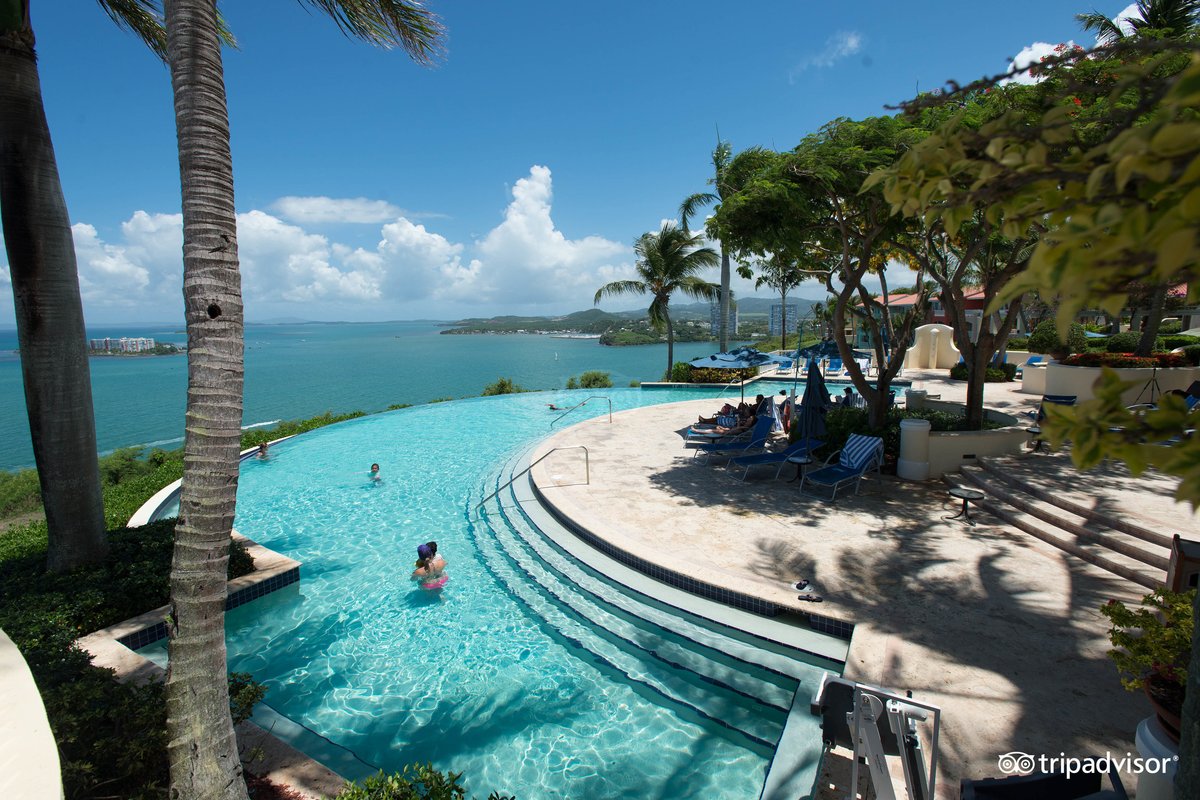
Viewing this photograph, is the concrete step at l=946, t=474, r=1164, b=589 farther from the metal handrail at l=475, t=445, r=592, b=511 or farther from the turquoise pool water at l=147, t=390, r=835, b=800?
the metal handrail at l=475, t=445, r=592, b=511

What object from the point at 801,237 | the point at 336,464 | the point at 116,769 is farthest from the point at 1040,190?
the point at 336,464

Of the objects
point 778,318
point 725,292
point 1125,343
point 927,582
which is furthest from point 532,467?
point 778,318

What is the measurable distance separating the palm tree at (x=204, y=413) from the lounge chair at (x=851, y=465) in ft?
27.9

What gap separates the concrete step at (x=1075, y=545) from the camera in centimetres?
593

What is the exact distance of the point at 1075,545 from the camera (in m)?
6.76

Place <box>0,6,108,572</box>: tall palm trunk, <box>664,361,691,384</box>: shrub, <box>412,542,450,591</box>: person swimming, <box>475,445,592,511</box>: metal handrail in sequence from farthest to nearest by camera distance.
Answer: <box>664,361,691,384</box>: shrub → <box>475,445,592,511</box>: metal handrail → <box>412,542,450,591</box>: person swimming → <box>0,6,108,572</box>: tall palm trunk

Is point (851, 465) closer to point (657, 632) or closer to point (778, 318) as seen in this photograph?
point (657, 632)

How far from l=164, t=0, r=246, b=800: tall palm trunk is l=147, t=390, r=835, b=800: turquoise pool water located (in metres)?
1.94

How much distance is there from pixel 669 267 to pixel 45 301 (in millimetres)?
25022

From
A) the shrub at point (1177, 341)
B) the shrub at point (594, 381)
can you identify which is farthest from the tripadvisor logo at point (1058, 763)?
the shrub at point (594, 381)

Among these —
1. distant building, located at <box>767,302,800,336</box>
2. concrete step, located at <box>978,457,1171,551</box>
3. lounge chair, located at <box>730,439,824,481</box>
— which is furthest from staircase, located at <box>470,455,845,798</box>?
distant building, located at <box>767,302,800,336</box>

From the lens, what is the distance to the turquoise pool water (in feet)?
14.8

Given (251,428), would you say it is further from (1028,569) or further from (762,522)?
(1028,569)

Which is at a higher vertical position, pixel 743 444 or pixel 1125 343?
pixel 1125 343
